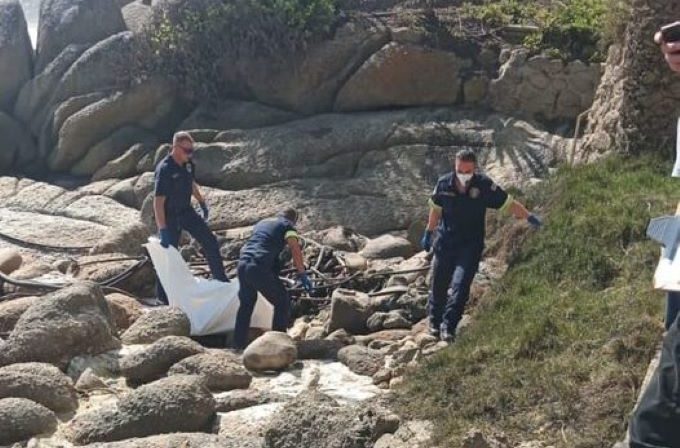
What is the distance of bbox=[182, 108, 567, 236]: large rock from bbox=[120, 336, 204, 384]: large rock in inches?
221

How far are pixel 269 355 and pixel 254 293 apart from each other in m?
1.48

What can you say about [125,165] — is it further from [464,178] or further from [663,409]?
[663,409]

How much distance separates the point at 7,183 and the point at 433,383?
10559mm

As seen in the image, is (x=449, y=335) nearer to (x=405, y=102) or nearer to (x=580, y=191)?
(x=580, y=191)

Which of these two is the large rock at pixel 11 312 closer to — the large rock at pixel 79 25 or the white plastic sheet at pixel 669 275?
the white plastic sheet at pixel 669 275

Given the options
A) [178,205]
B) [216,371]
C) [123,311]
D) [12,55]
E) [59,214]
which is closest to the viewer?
[216,371]

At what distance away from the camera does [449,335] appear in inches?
331

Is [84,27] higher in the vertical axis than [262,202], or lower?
higher

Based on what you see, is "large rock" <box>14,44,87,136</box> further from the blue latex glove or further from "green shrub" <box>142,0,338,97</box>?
the blue latex glove

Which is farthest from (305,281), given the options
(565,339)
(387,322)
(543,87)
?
(543,87)

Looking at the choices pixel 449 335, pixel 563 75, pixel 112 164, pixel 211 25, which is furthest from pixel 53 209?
pixel 449 335

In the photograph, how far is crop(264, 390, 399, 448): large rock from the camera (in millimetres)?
5836

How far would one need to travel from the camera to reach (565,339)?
6750mm

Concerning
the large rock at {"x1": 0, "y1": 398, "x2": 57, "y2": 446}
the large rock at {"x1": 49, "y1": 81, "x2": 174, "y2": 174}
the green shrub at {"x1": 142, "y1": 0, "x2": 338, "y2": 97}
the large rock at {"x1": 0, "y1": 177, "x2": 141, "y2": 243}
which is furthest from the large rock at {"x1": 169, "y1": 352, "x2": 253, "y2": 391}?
the large rock at {"x1": 49, "y1": 81, "x2": 174, "y2": 174}
